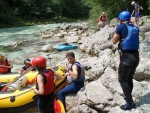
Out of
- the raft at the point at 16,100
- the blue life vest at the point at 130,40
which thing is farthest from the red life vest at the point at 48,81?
the raft at the point at 16,100

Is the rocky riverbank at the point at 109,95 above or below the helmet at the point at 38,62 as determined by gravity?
below

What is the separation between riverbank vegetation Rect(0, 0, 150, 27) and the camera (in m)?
18.5

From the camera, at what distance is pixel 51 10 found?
133 feet

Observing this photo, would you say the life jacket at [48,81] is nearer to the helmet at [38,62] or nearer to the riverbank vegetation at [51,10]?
the helmet at [38,62]

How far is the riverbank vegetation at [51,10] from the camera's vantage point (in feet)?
60.7

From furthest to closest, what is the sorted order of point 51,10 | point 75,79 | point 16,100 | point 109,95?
point 51,10 < point 16,100 < point 75,79 < point 109,95

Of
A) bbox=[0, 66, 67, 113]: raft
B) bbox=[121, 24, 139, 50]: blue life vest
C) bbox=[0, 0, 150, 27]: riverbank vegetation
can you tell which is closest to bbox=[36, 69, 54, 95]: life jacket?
bbox=[121, 24, 139, 50]: blue life vest

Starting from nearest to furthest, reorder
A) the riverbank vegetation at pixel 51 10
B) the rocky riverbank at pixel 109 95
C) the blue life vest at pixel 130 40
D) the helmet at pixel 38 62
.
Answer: the helmet at pixel 38 62 < the blue life vest at pixel 130 40 < the rocky riverbank at pixel 109 95 < the riverbank vegetation at pixel 51 10

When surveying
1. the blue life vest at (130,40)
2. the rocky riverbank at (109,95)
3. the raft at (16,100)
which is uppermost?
the blue life vest at (130,40)

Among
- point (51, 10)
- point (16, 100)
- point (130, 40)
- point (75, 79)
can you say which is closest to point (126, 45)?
point (130, 40)

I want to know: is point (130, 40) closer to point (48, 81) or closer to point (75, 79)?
point (48, 81)

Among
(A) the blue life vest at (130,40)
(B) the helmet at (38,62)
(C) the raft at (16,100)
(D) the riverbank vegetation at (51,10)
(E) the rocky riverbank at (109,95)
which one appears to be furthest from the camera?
(D) the riverbank vegetation at (51,10)

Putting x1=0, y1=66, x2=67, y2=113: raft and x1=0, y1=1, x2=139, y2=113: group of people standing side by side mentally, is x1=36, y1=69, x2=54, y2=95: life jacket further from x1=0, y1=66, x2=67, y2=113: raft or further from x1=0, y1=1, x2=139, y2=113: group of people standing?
x1=0, y1=66, x2=67, y2=113: raft

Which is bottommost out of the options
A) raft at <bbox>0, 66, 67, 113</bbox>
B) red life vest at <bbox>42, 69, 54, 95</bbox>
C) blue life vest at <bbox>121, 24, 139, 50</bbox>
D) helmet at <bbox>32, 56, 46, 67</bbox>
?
raft at <bbox>0, 66, 67, 113</bbox>
